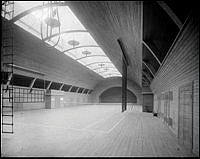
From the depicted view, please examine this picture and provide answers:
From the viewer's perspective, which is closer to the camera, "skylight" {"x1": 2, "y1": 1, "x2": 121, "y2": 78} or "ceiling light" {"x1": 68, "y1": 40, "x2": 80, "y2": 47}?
"skylight" {"x1": 2, "y1": 1, "x2": 121, "y2": 78}

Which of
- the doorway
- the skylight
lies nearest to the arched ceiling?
the skylight

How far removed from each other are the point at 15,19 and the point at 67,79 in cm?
2108

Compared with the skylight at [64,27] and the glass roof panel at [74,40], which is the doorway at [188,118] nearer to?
the skylight at [64,27]

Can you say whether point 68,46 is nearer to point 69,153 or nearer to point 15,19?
point 15,19

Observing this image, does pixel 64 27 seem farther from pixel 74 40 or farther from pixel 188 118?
pixel 188 118

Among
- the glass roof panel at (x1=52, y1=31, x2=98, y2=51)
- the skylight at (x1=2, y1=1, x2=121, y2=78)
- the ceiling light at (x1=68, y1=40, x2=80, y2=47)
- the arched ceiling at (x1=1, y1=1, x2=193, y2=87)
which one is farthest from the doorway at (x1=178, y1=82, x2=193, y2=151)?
the ceiling light at (x1=68, y1=40, x2=80, y2=47)

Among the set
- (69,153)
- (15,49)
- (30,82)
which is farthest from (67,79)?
(69,153)

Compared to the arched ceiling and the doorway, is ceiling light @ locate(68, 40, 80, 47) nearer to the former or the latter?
the arched ceiling

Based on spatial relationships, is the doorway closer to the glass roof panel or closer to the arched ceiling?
the arched ceiling

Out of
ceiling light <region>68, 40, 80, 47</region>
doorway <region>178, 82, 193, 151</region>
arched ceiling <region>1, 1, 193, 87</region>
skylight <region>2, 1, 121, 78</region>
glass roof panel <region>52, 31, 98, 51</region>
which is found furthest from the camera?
ceiling light <region>68, 40, 80, 47</region>

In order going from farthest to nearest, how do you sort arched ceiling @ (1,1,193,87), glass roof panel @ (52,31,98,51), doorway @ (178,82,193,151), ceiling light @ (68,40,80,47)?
ceiling light @ (68,40,80,47) < glass roof panel @ (52,31,98,51) < arched ceiling @ (1,1,193,87) < doorway @ (178,82,193,151)

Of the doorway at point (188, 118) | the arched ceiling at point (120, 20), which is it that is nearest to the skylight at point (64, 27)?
the arched ceiling at point (120, 20)

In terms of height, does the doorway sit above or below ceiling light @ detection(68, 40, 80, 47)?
below

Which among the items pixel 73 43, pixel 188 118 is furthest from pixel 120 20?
pixel 73 43
